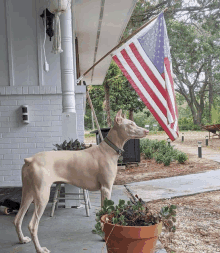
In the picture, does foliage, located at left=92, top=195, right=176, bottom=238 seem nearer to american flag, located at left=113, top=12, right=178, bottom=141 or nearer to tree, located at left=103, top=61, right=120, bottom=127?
american flag, located at left=113, top=12, right=178, bottom=141

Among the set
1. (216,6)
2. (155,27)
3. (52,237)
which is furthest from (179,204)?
(216,6)

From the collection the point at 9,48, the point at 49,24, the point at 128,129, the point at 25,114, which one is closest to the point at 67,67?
the point at 49,24

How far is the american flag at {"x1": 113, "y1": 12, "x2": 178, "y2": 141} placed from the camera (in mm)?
4590

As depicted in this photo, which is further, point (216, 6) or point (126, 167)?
point (216, 6)

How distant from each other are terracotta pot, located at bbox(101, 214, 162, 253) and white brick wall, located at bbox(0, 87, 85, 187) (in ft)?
13.6

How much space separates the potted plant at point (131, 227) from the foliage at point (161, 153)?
676 centimetres

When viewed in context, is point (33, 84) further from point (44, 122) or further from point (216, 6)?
point (216, 6)

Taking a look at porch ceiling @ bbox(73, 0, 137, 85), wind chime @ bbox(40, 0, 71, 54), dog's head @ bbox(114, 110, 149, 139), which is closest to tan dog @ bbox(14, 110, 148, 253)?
dog's head @ bbox(114, 110, 149, 139)

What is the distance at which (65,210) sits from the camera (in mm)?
4477

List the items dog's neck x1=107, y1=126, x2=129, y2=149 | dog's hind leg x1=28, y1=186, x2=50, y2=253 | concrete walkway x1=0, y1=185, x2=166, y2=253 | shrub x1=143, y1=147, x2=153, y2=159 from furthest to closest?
shrub x1=143, y1=147, x2=153, y2=159, dog's neck x1=107, y1=126, x2=129, y2=149, concrete walkway x1=0, y1=185, x2=166, y2=253, dog's hind leg x1=28, y1=186, x2=50, y2=253

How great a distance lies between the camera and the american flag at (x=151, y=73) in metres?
4.59

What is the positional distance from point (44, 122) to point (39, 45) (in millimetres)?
1625

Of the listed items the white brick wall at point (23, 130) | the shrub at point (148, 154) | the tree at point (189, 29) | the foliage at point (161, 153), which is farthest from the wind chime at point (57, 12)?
the tree at point (189, 29)

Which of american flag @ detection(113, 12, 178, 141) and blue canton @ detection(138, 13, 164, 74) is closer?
american flag @ detection(113, 12, 178, 141)
